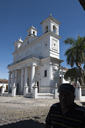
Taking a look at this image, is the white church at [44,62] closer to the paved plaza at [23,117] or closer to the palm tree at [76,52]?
the palm tree at [76,52]

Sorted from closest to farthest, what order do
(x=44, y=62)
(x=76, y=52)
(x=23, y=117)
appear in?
(x=23, y=117), (x=76, y=52), (x=44, y=62)

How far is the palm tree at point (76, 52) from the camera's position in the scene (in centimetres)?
1819

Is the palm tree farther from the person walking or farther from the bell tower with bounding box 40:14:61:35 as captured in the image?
the person walking

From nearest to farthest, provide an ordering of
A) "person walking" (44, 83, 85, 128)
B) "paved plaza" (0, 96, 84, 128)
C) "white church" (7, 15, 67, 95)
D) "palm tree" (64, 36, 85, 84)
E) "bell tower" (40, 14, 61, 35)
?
"person walking" (44, 83, 85, 128) < "paved plaza" (0, 96, 84, 128) < "palm tree" (64, 36, 85, 84) < "white church" (7, 15, 67, 95) < "bell tower" (40, 14, 61, 35)

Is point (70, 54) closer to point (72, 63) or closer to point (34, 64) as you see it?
point (72, 63)

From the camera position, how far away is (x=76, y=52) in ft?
61.4

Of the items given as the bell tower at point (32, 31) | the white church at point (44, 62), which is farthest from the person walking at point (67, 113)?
the bell tower at point (32, 31)

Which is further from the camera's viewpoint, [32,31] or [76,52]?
[32,31]

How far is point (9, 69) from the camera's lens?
2967 cm

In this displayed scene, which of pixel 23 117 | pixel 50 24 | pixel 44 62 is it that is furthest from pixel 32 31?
pixel 23 117

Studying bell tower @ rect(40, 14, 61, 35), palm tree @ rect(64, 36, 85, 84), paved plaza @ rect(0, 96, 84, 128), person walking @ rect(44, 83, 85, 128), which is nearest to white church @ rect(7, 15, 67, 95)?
bell tower @ rect(40, 14, 61, 35)

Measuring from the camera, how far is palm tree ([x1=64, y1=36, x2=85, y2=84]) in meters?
18.2

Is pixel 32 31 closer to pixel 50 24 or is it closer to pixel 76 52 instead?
pixel 50 24

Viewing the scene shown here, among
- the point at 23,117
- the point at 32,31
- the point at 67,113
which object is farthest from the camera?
the point at 32,31
